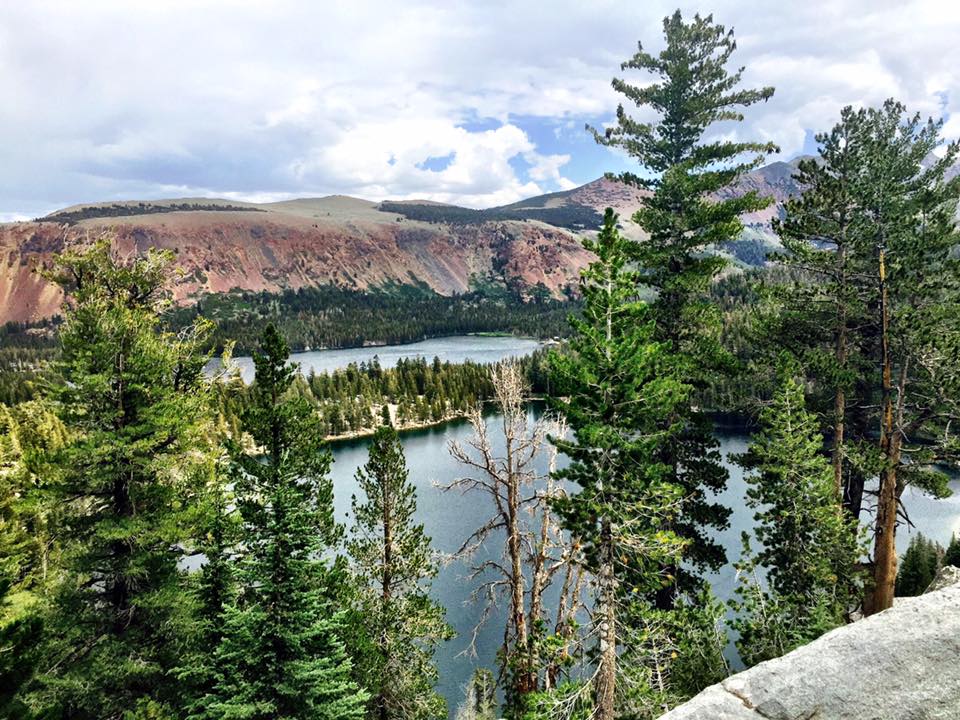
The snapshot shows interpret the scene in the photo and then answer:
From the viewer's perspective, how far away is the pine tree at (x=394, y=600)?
66.1ft

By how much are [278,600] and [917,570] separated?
3564cm

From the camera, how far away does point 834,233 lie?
19672 mm

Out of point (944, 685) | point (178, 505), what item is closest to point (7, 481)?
point (178, 505)

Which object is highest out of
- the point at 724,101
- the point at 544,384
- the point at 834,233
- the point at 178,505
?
the point at 724,101

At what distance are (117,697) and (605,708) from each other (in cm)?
1329

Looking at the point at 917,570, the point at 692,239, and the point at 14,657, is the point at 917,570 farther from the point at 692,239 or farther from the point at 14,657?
the point at 14,657

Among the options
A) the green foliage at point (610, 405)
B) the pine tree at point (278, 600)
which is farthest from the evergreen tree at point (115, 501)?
the green foliage at point (610, 405)

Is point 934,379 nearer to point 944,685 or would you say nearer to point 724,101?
point 724,101

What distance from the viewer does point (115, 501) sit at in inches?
629

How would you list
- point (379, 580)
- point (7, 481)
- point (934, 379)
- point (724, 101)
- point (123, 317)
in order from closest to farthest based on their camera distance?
point (123, 317), point (934, 379), point (724, 101), point (379, 580), point (7, 481)

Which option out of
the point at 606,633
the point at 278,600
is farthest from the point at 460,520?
the point at 606,633

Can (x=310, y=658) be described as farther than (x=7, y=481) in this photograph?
No

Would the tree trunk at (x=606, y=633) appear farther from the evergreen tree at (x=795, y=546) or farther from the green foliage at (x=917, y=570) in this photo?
the green foliage at (x=917, y=570)

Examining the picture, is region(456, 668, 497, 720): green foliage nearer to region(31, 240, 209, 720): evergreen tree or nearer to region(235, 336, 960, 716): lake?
region(235, 336, 960, 716): lake
